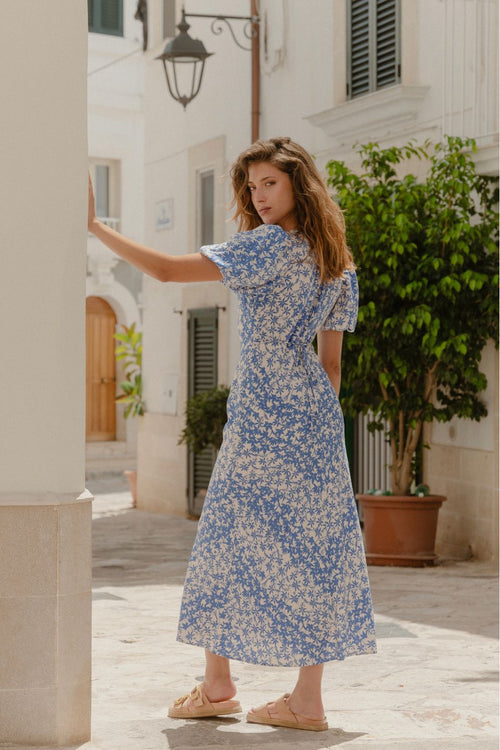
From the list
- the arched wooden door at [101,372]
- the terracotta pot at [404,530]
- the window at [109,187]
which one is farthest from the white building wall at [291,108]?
the arched wooden door at [101,372]

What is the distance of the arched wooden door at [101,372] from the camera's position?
2300 centimetres

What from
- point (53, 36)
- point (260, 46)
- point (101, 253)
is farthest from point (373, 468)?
point (101, 253)

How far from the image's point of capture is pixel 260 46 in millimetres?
12242

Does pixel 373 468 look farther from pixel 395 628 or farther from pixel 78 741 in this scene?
pixel 78 741

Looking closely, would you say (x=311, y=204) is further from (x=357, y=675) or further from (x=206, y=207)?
(x=206, y=207)

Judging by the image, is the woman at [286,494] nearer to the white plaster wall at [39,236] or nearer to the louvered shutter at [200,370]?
the white plaster wall at [39,236]

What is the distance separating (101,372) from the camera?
76.0 feet

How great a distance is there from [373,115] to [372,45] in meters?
0.61

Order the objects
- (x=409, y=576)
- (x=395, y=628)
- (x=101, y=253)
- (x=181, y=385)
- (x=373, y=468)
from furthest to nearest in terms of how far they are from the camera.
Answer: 1. (x=101, y=253)
2. (x=181, y=385)
3. (x=373, y=468)
4. (x=409, y=576)
5. (x=395, y=628)

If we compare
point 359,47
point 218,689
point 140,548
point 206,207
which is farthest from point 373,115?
point 218,689

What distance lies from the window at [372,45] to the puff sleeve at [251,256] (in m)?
6.36

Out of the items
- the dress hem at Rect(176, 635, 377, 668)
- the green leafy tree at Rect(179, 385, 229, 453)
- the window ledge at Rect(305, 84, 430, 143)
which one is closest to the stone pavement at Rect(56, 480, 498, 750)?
the dress hem at Rect(176, 635, 377, 668)

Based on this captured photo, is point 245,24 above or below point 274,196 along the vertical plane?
above

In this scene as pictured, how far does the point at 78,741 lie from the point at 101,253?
1900 centimetres
